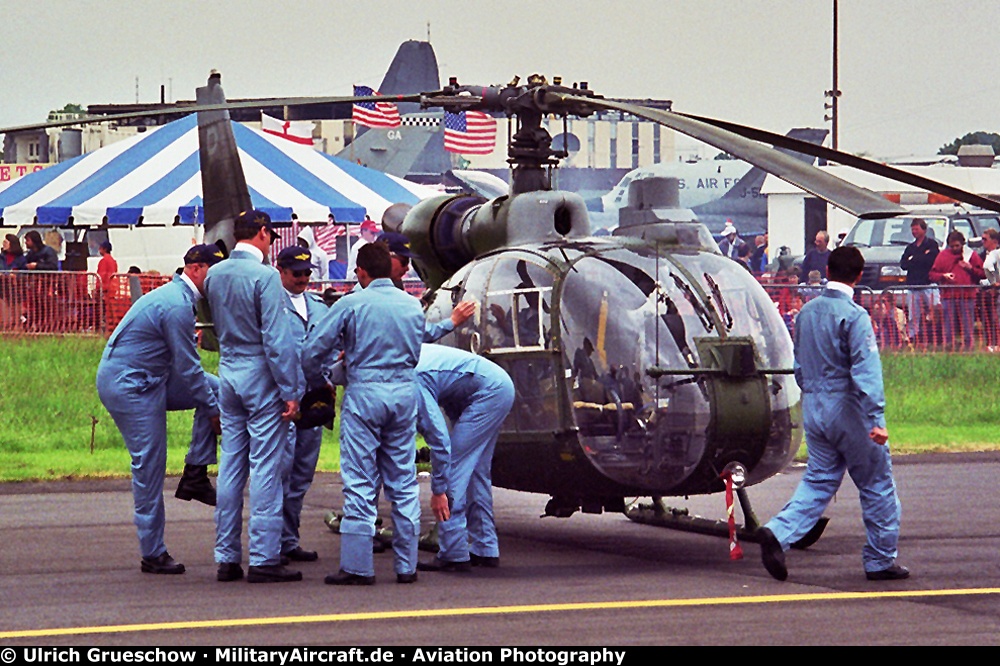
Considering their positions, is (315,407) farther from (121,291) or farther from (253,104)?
(121,291)

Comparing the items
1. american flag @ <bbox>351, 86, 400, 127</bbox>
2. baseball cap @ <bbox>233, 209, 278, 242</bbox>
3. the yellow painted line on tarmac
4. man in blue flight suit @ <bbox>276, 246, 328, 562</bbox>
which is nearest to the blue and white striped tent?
american flag @ <bbox>351, 86, 400, 127</bbox>

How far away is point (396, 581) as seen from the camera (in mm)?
10180

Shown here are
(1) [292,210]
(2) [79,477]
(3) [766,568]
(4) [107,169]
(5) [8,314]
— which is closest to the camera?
(3) [766,568]

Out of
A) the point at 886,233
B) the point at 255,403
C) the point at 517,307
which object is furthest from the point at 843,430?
the point at 886,233

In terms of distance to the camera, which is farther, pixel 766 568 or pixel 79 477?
pixel 79 477

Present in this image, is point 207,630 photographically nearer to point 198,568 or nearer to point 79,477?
point 198,568

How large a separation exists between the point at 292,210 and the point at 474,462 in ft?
59.3

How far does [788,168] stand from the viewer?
8.77 meters

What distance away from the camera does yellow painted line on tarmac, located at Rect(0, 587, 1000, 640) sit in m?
8.47

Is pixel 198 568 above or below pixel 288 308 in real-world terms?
below

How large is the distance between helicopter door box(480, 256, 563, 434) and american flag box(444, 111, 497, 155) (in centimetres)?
3437

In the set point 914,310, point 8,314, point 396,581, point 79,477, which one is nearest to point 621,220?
point 396,581

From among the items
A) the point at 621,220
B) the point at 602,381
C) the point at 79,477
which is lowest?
the point at 79,477

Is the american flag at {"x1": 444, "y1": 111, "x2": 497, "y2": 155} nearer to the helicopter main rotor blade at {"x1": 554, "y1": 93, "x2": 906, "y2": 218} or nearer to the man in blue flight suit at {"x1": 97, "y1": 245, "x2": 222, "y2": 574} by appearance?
the man in blue flight suit at {"x1": 97, "y1": 245, "x2": 222, "y2": 574}
